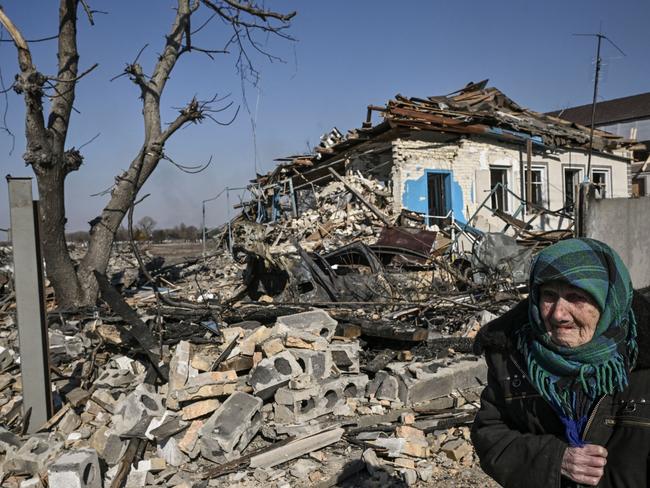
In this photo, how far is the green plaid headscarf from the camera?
158cm

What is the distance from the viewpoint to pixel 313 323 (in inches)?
233

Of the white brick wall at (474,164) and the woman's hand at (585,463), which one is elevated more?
the white brick wall at (474,164)

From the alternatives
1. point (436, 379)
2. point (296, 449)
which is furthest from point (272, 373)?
point (436, 379)

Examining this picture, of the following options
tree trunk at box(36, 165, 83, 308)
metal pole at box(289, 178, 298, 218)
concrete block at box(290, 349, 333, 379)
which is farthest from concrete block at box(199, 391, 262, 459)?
metal pole at box(289, 178, 298, 218)

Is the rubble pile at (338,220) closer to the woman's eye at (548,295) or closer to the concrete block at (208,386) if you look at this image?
the concrete block at (208,386)

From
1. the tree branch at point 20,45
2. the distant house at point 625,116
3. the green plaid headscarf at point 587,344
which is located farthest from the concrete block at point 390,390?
the distant house at point 625,116

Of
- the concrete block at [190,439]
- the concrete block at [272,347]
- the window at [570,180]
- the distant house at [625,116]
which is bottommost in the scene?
the concrete block at [190,439]

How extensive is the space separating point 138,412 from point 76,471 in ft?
3.39

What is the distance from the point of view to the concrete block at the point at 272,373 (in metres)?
4.86

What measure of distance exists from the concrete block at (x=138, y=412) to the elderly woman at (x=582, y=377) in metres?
3.64

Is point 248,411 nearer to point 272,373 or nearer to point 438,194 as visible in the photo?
point 272,373

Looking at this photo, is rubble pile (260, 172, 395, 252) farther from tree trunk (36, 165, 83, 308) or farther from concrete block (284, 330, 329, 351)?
concrete block (284, 330, 329, 351)

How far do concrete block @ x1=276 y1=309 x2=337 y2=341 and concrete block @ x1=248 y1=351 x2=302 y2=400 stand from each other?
0.74m

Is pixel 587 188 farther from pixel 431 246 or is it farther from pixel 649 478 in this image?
pixel 431 246
